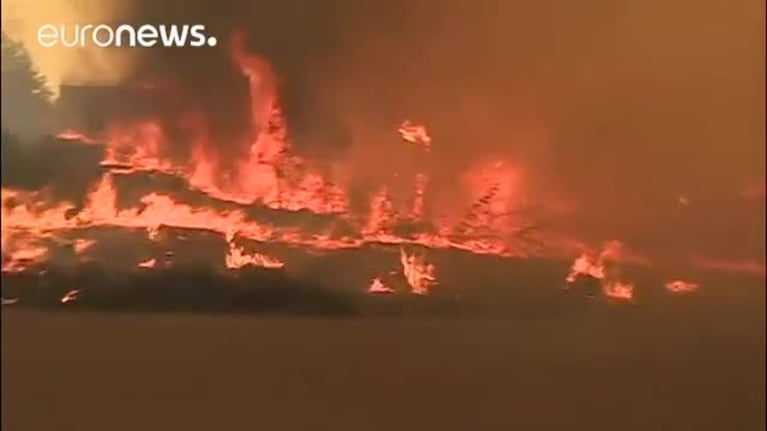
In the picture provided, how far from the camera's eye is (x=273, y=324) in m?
0.77

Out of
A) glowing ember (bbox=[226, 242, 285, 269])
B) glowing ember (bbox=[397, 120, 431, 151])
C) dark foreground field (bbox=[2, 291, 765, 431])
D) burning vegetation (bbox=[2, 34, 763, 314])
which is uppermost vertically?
glowing ember (bbox=[397, 120, 431, 151])

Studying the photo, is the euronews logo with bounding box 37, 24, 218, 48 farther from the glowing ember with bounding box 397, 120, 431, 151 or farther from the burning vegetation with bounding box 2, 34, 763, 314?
the glowing ember with bounding box 397, 120, 431, 151

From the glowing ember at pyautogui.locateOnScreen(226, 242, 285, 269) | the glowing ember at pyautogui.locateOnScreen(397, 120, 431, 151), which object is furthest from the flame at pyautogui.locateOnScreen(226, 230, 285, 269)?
the glowing ember at pyautogui.locateOnScreen(397, 120, 431, 151)

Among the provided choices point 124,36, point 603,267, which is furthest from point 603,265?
point 124,36

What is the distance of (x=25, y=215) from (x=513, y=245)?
0.37 m

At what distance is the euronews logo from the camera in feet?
2.48

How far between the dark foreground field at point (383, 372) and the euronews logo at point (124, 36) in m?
0.21

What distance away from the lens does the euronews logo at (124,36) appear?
75cm

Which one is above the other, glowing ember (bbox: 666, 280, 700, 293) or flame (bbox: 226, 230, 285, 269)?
flame (bbox: 226, 230, 285, 269)

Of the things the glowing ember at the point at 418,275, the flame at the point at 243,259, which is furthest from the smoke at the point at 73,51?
the glowing ember at the point at 418,275

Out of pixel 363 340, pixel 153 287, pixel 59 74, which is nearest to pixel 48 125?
pixel 59 74

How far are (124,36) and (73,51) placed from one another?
4 centimetres

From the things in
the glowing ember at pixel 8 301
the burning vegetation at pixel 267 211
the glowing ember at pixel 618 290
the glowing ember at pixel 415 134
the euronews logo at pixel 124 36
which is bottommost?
the glowing ember at pixel 8 301

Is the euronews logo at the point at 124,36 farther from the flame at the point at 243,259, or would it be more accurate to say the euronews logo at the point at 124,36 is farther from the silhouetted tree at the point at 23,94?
the flame at the point at 243,259
